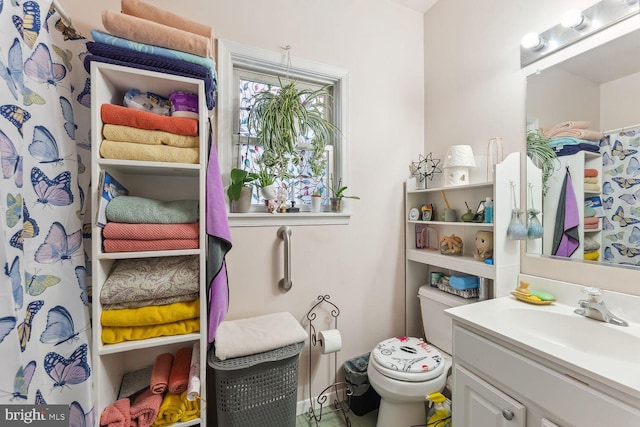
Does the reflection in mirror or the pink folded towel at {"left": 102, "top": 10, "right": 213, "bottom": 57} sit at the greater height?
the pink folded towel at {"left": 102, "top": 10, "right": 213, "bottom": 57}

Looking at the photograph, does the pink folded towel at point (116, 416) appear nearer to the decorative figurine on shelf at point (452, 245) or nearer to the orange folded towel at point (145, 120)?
the orange folded towel at point (145, 120)

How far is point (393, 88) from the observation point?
189cm

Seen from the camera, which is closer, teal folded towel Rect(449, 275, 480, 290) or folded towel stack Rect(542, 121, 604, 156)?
folded towel stack Rect(542, 121, 604, 156)

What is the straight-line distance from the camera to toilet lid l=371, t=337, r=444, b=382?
1285 mm

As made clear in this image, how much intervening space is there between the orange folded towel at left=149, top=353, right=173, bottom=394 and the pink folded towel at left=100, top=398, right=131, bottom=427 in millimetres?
96

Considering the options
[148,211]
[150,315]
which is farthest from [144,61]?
[150,315]

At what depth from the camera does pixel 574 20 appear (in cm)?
117

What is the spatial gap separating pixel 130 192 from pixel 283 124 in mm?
823

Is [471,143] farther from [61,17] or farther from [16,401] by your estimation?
[16,401]

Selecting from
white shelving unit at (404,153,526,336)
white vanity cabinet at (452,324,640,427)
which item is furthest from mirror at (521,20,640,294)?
white vanity cabinet at (452,324,640,427)

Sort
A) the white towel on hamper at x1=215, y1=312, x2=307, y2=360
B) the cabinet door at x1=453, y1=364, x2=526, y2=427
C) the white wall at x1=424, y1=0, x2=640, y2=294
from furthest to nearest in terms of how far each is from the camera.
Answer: the white wall at x1=424, y1=0, x2=640, y2=294
the white towel on hamper at x1=215, y1=312, x2=307, y2=360
the cabinet door at x1=453, y1=364, x2=526, y2=427

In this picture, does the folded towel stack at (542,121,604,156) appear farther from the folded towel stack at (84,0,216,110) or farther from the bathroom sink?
the folded towel stack at (84,0,216,110)

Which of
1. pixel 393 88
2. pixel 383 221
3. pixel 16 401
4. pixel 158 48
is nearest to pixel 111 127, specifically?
pixel 158 48

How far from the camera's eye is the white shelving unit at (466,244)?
1.35 metres
